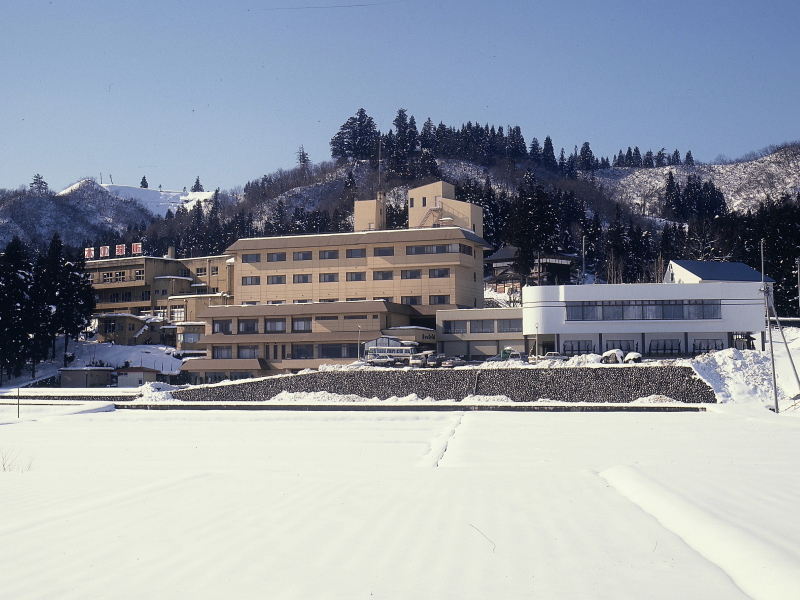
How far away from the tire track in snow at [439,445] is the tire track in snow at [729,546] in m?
6.78

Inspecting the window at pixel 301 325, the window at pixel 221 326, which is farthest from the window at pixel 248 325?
the window at pixel 301 325

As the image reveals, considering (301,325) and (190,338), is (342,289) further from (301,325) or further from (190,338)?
(190,338)

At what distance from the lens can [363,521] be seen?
10148mm

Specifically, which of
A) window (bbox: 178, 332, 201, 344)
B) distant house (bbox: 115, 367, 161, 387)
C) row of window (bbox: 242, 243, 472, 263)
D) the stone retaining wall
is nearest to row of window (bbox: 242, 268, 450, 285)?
row of window (bbox: 242, 243, 472, 263)

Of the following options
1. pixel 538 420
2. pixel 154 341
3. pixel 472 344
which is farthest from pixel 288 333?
pixel 538 420

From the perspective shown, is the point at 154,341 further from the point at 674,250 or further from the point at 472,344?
the point at 674,250

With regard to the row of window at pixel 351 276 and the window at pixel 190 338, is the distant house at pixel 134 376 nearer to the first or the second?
the row of window at pixel 351 276

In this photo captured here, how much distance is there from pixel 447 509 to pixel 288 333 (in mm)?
47199

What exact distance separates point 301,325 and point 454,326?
40.7 ft

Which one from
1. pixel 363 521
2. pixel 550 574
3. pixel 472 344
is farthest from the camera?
pixel 472 344

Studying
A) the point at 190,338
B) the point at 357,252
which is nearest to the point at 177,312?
the point at 190,338

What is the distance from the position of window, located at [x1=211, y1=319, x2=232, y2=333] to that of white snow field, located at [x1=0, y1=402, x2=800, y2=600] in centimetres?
3793

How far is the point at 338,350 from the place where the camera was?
55.6 meters

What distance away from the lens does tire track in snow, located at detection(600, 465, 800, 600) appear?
7.31 m
